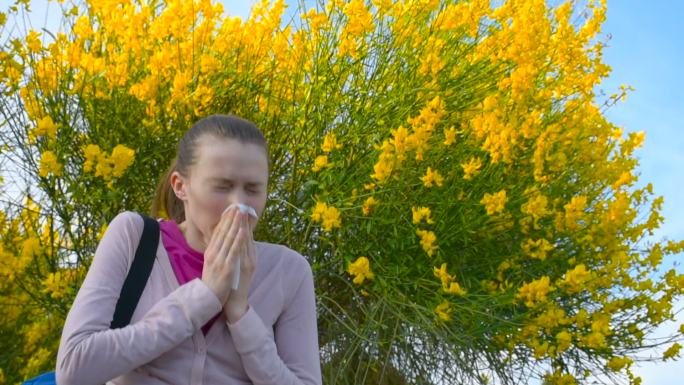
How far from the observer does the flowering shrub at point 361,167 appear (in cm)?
271

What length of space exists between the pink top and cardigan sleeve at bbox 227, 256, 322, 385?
0.53 ft

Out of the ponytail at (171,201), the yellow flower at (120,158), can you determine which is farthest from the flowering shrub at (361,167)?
the ponytail at (171,201)

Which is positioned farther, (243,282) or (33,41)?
(33,41)

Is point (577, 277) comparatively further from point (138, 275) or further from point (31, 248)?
point (31, 248)

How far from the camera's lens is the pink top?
1.56 m

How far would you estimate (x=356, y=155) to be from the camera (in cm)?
288

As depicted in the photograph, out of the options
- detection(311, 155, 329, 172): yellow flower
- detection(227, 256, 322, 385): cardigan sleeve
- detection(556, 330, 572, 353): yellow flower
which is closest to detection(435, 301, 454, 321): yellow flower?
detection(556, 330, 572, 353): yellow flower

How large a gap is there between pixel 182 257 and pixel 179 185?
15 centimetres

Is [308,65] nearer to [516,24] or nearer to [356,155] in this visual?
[356,155]

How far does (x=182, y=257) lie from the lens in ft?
5.18

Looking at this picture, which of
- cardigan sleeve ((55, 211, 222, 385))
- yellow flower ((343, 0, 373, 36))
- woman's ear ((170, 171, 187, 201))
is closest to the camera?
cardigan sleeve ((55, 211, 222, 385))

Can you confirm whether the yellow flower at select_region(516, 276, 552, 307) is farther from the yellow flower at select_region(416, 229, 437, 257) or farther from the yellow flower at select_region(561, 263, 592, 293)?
the yellow flower at select_region(416, 229, 437, 257)

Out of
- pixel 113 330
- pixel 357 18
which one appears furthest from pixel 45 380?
pixel 357 18

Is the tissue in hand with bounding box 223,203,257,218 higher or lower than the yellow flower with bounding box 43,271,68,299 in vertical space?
lower
